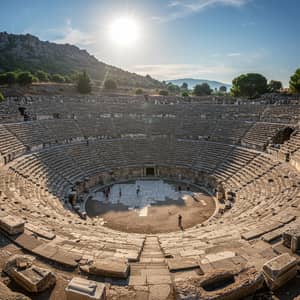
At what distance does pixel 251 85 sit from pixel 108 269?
5133cm

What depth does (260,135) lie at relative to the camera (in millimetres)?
24047

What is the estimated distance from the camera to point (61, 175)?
20391 mm

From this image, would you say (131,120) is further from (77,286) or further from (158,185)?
(77,286)

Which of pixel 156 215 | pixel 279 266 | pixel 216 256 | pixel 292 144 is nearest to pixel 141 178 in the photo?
pixel 156 215

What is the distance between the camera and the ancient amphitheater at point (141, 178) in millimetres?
5410

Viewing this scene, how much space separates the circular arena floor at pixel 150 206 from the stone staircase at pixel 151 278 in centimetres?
825

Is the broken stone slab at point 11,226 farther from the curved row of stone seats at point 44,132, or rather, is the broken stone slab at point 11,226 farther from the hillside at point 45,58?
the hillside at point 45,58

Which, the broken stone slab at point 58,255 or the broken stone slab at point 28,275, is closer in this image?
the broken stone slab at point 28,275

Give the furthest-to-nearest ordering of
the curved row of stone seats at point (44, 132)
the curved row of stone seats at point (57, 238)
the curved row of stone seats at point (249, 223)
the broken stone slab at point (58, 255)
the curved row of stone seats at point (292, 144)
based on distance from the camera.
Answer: the curved row of stone seats at point (44, 132), the curved row of stone seats at point (292, 144), the curved row of stone seats at point (249, 223), the curved row of stone seats at point (57, 238), the broken stone slab at point (58, 255)

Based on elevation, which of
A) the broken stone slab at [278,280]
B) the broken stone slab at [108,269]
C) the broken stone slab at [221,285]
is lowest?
the broken stone slab at [108,269]

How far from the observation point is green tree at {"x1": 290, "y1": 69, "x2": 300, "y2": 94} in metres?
42.5

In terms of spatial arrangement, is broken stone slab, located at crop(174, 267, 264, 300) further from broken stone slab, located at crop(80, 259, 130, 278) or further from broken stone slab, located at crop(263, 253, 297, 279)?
broken stone slab, located at crop(80, 259, 130, 278)

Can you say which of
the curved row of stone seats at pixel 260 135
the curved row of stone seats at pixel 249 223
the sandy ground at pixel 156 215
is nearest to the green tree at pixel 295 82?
the curved row of stone seats at pixel 260 135

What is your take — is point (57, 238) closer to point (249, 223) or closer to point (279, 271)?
point (279, 271)
